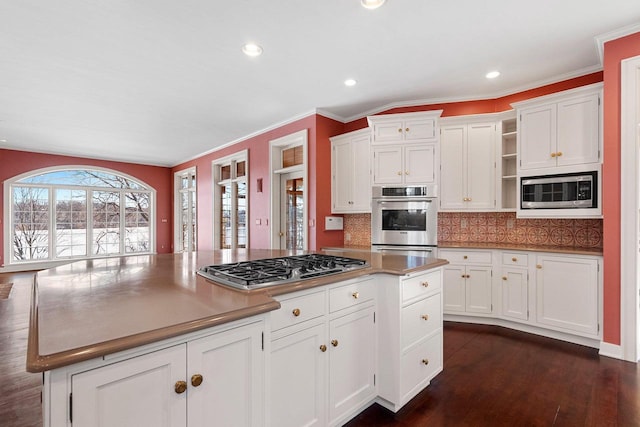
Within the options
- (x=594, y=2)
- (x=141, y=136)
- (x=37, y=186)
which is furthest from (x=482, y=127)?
(x=37, y=186)

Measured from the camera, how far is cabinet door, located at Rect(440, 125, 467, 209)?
12.0ft

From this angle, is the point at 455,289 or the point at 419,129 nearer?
the point at 455,289

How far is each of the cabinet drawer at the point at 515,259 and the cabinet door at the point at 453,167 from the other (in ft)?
2.46

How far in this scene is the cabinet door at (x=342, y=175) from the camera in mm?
4309

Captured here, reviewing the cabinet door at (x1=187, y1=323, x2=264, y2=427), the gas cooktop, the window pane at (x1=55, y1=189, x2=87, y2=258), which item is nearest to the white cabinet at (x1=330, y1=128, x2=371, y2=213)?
the gas cooktop

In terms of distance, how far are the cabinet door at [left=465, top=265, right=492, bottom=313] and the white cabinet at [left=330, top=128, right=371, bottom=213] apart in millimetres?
1455

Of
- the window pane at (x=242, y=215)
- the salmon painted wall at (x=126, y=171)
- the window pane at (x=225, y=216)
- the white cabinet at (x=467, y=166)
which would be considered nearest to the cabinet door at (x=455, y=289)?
the white cabinet at (x=467, y=166)

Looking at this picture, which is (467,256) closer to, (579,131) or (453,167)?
(453,167)

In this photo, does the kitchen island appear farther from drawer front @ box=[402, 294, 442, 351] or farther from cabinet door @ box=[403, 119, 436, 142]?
cabinet door @ box=[403, 119, 436, 142]

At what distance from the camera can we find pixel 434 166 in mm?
3551

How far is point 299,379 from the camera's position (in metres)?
1.43

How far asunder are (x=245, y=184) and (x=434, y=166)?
3569mm

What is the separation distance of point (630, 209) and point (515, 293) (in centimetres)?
124

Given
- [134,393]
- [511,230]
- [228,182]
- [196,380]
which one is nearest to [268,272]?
[196,380]
